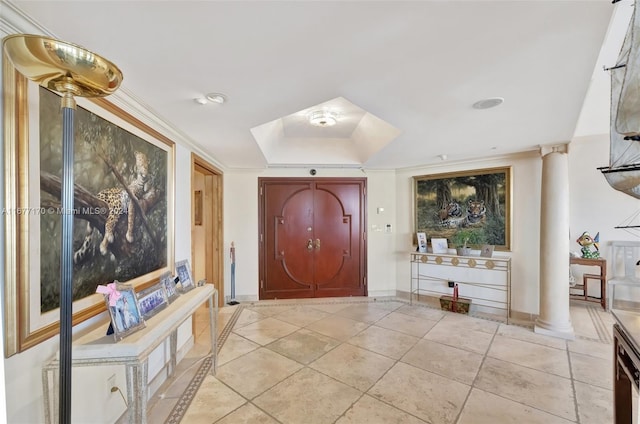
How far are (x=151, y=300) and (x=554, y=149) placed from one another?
4292 millimetres

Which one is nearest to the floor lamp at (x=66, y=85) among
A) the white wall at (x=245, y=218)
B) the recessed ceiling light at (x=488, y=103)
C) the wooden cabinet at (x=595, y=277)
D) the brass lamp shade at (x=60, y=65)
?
the brass lamp shade at (x=60, y=65)

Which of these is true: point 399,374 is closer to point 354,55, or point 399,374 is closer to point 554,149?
point 354,55

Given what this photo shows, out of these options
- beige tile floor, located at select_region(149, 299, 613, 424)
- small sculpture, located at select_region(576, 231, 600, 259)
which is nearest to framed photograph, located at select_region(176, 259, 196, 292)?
beige tile floor, located at select_region(149, 299, 613, 424)

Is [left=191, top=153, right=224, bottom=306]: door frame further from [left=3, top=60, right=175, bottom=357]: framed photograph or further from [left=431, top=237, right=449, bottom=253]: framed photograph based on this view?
[left=431, top=237, right=449, bottom=253]: framed photograph

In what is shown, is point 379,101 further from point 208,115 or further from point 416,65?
point 208,115

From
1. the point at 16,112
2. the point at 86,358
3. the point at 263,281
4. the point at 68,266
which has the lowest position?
the point at 263,281

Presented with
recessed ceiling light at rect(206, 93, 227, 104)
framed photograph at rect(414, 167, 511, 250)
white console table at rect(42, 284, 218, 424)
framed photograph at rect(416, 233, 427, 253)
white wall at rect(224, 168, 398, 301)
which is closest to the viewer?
white console table at rect(42, 284, 218, 424)

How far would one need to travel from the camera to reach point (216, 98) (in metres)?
1.89

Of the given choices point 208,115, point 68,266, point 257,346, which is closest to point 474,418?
point 257,346

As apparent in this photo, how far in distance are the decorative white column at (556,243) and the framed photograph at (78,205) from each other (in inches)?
164

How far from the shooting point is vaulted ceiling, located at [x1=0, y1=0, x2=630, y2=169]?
3.68 ft

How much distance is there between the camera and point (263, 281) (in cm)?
454

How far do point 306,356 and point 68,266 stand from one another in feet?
7.49

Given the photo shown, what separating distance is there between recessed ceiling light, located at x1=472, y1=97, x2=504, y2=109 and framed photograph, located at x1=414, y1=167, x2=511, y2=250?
2081mm
